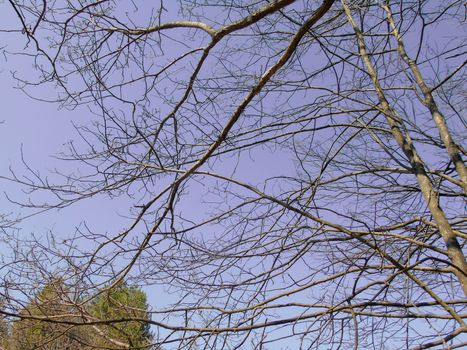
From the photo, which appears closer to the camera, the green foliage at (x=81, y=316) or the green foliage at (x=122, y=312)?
the green foliage at (x=81, y=316)

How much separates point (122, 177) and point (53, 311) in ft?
3.12

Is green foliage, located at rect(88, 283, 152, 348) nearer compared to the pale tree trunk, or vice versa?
the pale tree trunk

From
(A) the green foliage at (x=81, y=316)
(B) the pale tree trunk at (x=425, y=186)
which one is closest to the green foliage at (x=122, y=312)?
(A) the green foliage at (x=81, y=316)

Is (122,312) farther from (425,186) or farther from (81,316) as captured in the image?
(425,186)

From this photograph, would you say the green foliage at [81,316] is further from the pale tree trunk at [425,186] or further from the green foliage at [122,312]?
the pale tree trunk at [425,186]

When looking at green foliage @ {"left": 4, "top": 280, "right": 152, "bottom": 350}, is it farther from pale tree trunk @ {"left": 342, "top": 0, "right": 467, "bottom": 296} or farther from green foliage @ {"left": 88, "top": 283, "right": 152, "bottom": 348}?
pale tree trunk @ {"left": 342, "top": 0, "right": 467, "bottom": 296}

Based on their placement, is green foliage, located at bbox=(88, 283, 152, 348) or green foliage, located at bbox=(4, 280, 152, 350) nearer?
green foliage, located at bbox=(4, 280, 152, 350)

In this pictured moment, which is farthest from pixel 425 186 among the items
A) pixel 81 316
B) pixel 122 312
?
pixel 81 316

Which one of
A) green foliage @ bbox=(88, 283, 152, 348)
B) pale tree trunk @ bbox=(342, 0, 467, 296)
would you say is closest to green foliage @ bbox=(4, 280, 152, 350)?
green foliage @ bbox=(88, 283, 152, 348)

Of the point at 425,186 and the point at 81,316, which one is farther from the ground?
the point at 425,186

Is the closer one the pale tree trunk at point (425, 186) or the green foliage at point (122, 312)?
the pale tree trunk at point (425, 186)

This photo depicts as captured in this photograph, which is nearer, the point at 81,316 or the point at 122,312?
the point at 81,316

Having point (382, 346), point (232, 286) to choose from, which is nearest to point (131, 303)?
point (232, 286)

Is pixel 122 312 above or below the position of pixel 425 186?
below
